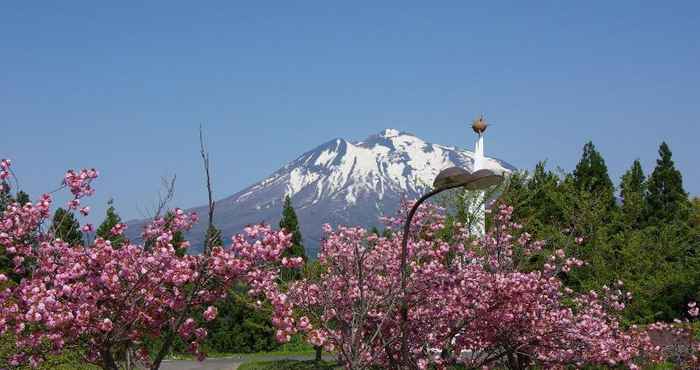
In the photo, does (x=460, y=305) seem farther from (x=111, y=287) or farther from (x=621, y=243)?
(x=621, y=243)

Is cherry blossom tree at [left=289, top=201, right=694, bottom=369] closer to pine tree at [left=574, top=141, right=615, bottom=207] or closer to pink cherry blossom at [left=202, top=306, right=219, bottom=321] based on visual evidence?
pink cherry blossom at [left=202, top=306, right=219, bottom=321]

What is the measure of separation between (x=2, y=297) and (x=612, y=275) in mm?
16115

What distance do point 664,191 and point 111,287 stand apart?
37820 millimetres

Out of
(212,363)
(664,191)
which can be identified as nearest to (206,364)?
(212,363)

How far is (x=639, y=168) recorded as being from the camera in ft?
136

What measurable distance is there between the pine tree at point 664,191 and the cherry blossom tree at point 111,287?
33803mm

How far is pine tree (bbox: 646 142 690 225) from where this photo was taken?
127 feet

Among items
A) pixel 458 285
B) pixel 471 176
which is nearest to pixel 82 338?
pixel 471 176

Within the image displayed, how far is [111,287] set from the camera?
7094 millimetres

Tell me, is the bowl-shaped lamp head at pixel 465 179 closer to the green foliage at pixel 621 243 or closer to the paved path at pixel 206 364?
the green foliage at pixel 621 243

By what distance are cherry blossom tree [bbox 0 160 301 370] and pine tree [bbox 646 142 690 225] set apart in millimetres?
33803

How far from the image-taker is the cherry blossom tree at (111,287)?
6.89 metres

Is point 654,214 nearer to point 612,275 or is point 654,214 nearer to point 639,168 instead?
point 639,168

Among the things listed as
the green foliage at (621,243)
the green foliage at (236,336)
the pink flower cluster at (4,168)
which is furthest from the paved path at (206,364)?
the pink flower cluster at (4,168)
